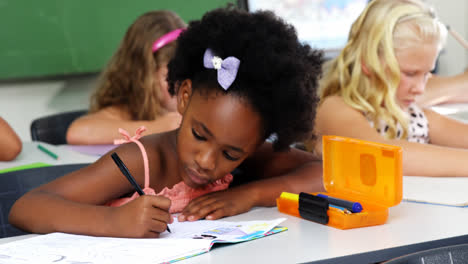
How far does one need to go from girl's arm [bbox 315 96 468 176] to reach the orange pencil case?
1.26ft

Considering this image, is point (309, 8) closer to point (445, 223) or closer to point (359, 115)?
point (359, 115)

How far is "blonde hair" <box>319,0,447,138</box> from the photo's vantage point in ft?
5.51

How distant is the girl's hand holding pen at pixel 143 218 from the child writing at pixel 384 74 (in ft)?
2.70

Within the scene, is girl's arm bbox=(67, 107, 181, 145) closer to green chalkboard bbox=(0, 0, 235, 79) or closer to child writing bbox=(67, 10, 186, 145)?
child writing bbox=(67, 10, 186, 145)

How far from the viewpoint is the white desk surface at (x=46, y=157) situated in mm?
1729

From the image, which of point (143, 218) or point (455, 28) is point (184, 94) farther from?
point (455, 28)

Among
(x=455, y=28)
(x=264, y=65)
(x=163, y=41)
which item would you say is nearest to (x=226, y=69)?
(x=264, y=65)

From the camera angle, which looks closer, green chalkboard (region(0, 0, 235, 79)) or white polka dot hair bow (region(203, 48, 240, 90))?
white polka dot hair bow (region(203, 48, 240, 90))

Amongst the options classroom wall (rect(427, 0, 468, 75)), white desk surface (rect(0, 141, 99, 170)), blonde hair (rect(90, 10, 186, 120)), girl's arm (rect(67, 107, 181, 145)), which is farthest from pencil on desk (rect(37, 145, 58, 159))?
classroom wall (rect(427, 0, 468, 75))

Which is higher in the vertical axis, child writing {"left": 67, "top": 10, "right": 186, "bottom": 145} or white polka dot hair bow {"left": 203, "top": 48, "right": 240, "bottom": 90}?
white polka dot hair bow {"left": 203, "top": 48, "right": 240, "bottom": 90}

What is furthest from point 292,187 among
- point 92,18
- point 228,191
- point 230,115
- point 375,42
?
point 92,18

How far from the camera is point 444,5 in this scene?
4.15 meters

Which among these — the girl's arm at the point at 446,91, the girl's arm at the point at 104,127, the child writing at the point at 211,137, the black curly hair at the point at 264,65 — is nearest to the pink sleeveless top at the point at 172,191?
the child writing at the point at 211,137

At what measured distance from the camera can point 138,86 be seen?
94.2 inches
